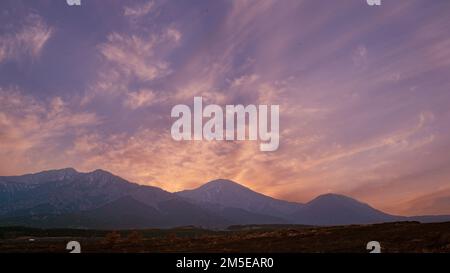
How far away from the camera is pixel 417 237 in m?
42.7
